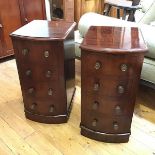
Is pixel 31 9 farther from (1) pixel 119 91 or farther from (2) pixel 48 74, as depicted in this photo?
(1) pixel 119 91

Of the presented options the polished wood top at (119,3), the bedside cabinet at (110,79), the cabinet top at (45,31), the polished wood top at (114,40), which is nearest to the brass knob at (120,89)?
the bedside cabinet at (110,79)

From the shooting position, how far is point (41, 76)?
1312mm

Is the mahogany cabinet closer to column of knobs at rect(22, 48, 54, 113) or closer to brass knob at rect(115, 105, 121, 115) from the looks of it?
column of knobs at rect(22, 48, 54, 113)

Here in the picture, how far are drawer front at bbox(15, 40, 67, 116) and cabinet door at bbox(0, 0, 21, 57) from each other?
1156 mm

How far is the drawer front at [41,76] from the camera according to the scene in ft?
3.99

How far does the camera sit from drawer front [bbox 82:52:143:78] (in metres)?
1.03

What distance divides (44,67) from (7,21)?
4.37 feet

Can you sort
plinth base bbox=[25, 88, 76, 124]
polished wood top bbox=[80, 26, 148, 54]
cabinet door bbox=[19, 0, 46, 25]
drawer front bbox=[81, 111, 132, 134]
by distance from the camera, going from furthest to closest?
cabinet door bbox=[19, 0, 46, 25]
plinth base bbox=[25, 88, 76, 124]
drawer front bbox=[81, 111, 132, 134]
polished wood top bbox=[80, 26, 148, 54]

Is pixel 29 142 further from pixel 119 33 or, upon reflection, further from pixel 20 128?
pixel 119 33

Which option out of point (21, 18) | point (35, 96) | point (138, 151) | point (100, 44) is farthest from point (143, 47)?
point (21, 18)

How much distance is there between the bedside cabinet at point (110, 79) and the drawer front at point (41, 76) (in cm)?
21

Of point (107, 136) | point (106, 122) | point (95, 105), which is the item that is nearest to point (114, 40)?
point (95, 105)

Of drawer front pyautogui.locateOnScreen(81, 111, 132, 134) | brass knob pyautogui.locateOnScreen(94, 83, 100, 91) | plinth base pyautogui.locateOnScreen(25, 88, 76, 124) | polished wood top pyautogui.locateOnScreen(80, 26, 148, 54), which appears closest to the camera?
polished wood top pyautogui.locateOnScreen(80, 26, 148, 54)

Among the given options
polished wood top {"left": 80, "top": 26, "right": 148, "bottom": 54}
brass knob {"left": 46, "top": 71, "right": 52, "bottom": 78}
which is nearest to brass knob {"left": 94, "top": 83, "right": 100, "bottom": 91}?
polished wood top {"left": 80, "top": 26, "right": 148, "bottom": 54}
